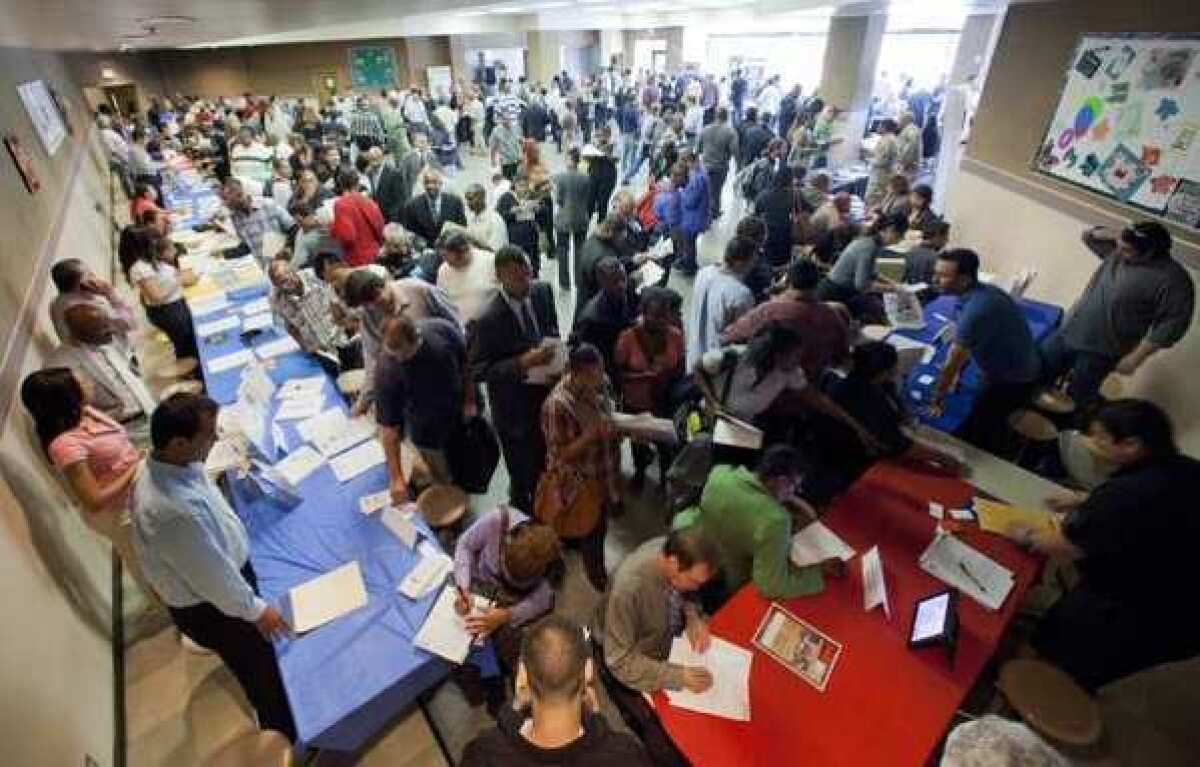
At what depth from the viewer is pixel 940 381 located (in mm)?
3514

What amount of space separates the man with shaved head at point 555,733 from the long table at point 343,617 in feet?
2.66

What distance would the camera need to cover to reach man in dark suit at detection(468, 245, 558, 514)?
9.83 feet

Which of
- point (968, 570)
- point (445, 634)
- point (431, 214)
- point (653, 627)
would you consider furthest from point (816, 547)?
point (431, 214)

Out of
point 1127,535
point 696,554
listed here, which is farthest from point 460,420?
point 1127,535

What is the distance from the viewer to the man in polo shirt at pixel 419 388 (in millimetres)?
2668

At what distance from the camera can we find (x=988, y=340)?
3.25 metres

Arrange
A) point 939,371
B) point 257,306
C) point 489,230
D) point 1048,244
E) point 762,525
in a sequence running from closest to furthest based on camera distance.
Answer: point 762,525
point 939,371
point 257,306
point 489,230
point 1048,244

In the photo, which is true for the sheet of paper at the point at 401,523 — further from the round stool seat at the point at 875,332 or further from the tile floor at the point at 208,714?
the round stool seat at the point at 875,332

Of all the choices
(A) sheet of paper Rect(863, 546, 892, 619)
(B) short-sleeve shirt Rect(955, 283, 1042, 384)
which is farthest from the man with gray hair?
(A) sheet of paper Rect(863, 546, 892, 619)

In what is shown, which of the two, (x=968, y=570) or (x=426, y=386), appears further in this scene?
(x=426, y=386)

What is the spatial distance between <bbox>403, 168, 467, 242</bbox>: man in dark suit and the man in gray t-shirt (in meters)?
4.80

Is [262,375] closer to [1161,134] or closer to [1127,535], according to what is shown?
[1127,535]

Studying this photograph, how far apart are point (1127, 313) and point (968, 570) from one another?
2314 mm

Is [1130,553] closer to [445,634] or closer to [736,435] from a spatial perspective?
[736,435]
